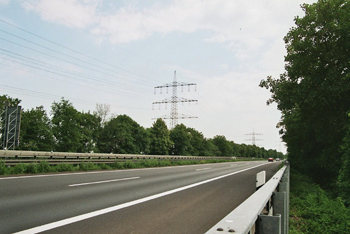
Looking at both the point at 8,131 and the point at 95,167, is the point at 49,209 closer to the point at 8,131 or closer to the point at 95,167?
the point at 95,167

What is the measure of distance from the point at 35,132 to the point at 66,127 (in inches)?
242

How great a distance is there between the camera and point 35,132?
5216 centimetres

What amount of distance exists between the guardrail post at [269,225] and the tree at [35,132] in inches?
2132

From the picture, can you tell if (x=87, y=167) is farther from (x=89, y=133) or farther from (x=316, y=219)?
(x=89, y=133)

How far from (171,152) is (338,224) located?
77060 millimetres

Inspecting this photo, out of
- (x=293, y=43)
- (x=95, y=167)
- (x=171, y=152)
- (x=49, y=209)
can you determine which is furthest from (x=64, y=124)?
(x=49, y=209)

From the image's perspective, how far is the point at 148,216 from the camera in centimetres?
556

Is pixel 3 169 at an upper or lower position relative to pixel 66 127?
lower

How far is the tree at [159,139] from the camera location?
7312 centimetres

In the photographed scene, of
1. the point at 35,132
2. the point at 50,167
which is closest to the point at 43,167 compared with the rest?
the point at 50,167

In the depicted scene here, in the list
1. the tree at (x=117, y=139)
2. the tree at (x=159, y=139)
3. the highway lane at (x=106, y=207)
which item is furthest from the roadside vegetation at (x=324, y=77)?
the tree at (x=159, y=139)

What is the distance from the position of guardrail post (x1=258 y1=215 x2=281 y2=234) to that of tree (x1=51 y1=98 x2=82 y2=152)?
57273 millimetres

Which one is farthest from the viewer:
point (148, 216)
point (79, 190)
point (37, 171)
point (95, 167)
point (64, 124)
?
point (64, 124)

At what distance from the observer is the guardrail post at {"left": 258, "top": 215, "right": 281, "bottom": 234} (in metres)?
1.69
